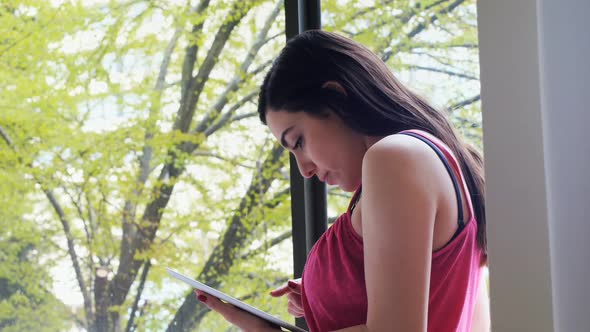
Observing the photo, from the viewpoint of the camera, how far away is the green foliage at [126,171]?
3.52m

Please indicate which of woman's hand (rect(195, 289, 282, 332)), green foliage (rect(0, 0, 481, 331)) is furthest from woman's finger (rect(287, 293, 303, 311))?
green foliage (rect(0, 0, 481, 331))

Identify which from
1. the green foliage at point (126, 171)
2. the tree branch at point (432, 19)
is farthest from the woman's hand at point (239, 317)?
the green foliage at point (126, 171)

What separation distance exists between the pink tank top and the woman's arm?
11 centimetres

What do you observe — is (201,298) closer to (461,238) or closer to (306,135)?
(306,135)

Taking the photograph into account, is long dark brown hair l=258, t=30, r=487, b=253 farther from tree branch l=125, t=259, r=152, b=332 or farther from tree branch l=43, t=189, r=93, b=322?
tree branch l=43, t=189, r=93, b=322

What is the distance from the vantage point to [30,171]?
3.54 meters

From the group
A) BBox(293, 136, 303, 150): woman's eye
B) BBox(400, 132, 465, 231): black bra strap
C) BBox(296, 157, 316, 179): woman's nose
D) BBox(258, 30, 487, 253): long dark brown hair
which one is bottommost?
BBox(400, 132, 465, 231): black bra strap

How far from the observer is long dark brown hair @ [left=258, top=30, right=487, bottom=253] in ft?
4.34

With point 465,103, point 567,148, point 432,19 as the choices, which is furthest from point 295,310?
point 432,19

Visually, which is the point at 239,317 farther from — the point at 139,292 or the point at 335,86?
the point at 139,292

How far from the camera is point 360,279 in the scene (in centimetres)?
124

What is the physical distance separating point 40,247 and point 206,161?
37.1 inches

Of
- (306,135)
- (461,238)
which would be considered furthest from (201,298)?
(461,238)

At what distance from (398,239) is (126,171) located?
8.99ft
